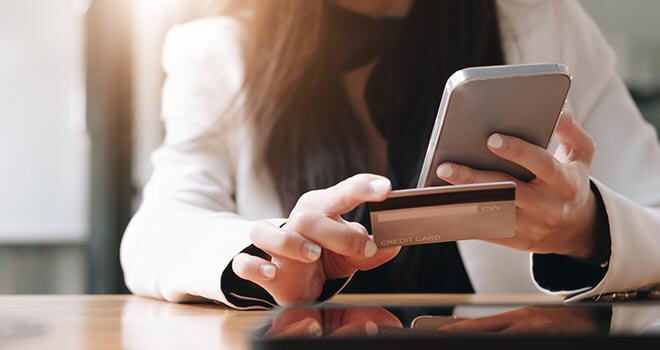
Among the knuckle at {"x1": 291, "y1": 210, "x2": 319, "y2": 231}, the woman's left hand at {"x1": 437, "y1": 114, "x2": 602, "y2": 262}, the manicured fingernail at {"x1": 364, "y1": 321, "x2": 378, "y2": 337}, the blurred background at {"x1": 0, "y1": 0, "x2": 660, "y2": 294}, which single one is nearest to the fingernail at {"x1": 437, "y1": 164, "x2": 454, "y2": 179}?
the woman's left hand at {"x1": 437, "y1": 114, "x2": 602, "y2": 262}

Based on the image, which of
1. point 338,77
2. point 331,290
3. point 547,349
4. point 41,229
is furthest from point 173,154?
point 41,229

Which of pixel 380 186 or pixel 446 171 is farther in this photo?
pixel 446 171

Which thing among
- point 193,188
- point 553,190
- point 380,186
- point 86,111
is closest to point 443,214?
point 380,186

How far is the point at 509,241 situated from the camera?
2.59 feet

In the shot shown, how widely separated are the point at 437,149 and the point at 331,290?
0.16 m

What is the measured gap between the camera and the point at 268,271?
649 mm

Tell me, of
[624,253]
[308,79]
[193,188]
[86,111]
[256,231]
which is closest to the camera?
[256,231]

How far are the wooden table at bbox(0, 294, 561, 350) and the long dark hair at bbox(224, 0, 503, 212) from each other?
37 centimetres

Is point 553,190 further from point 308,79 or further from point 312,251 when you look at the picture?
point 308,79

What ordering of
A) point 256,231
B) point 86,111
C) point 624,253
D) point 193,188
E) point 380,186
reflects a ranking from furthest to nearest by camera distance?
1. point 86,111
2. point 193,188
3. point 624,253
4. point 256,231
5. point 380,186

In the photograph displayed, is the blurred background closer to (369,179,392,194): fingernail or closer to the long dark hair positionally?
the long dark hair

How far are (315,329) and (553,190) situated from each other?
16.2 inches

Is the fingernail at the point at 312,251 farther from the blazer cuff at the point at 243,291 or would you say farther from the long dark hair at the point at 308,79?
the long dark hair at the point at 308,79

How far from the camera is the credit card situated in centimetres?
58
